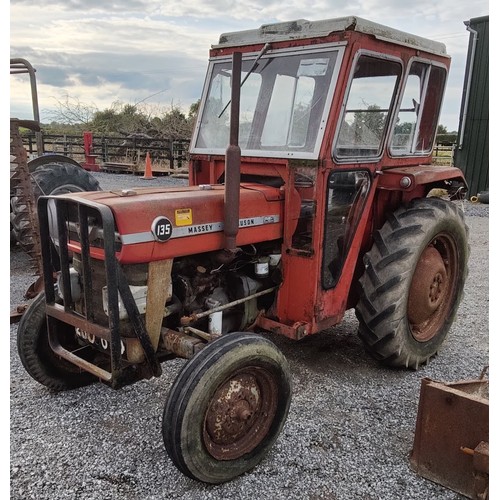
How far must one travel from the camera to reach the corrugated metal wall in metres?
12.2

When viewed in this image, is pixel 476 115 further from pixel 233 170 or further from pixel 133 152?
pixel 233 170

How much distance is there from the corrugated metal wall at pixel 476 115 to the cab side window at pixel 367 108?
987cm

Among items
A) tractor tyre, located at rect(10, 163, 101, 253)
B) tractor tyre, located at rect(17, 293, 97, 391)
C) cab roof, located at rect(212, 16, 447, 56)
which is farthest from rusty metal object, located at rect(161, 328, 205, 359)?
tractor tyre, located at rect(10, 163, 101, 253)

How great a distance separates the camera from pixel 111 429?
305 cm

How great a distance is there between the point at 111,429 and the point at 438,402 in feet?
6.11

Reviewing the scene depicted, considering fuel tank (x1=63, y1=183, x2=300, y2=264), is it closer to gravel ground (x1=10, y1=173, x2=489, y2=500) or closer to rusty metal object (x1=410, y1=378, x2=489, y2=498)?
gravel ground (x1=10, y1=173, x2=489, y2=500)

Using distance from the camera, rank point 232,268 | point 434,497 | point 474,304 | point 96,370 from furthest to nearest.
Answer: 1. point 474,304
2. point 232,268
3. point 96,370
4. point 434,497

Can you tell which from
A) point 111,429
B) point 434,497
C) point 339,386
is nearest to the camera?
point 434,497

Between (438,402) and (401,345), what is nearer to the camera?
(438,402)

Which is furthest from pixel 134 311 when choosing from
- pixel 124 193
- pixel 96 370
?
pixel 124 193

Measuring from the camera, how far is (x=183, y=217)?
2850 millimetres

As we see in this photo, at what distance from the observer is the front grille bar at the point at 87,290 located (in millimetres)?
2547

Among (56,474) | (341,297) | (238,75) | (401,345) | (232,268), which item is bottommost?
(56,474)

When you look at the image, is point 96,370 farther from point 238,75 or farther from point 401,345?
point 401,345
